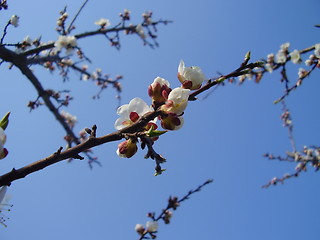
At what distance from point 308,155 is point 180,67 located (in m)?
7.43

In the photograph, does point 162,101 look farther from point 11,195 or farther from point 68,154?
point 11,195

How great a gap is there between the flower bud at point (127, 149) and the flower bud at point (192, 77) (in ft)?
1.34

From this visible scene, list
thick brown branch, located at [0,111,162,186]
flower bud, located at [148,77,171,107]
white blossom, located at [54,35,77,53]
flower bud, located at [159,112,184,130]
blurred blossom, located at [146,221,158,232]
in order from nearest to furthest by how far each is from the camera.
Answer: thick brown branch, located at [0,111,162,186]
flower bud, located at [159,112,184,130]
flower bud, located at [148,77,171,107]
blurred blossom, located at [146,221,158,232]
white blossom, located at [54,35,77,53]

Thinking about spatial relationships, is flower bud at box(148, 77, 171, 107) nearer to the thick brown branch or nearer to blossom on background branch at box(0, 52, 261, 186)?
blossom on background branch at box(0, 52, 261, 186)

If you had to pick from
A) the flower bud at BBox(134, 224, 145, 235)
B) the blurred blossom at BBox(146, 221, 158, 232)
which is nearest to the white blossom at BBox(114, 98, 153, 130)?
the blurred blossom at BBox(146, 221, 158, 232)

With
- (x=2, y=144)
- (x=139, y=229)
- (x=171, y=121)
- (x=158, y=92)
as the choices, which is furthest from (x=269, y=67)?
(x=2, y=144)

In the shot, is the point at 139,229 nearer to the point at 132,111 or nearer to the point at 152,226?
the point at 152,226

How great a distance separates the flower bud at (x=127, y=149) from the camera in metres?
1.16

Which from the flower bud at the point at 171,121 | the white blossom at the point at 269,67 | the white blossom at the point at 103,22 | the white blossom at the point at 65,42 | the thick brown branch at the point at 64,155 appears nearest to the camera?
the thick brown branch at the point at 64,155

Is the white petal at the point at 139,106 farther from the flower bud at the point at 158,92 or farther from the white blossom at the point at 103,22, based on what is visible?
the white blossom at the point at 103,22

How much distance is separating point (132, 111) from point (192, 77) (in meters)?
0.37

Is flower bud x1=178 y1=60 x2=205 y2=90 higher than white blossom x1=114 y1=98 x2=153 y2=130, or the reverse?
flower bud x1=178 y1=60 x2=205 y2=90

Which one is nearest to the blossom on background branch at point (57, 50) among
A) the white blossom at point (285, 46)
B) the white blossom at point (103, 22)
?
the white blossom at point (103, 22)

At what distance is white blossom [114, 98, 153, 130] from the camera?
1.22 meters
